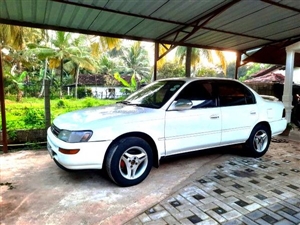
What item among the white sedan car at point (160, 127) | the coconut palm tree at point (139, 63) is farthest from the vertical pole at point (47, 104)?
the coconut palm tree at point (139, 63)

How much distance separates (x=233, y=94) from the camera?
4.56 m

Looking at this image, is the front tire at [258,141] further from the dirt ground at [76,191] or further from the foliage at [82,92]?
the foliage at [82,92]

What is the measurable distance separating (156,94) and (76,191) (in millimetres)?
2026

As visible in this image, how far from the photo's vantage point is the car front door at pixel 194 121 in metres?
3.76

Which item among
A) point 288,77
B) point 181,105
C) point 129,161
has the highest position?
point 288,77

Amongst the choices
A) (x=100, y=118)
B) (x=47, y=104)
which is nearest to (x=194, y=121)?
(x=100, y=118)

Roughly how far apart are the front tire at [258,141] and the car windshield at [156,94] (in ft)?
6.05

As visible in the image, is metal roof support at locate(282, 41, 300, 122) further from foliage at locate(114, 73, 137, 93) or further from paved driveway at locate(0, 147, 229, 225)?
foliage at locate(114, 73, 137, 93)

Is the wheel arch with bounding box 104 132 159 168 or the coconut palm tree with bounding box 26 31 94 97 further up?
the coconut palm tree with bounding box 26 31 94 97

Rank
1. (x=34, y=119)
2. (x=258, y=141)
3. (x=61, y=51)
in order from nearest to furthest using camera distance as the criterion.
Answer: (x=258, y=141)
(x=34, y=119)
(x=61, y=51)

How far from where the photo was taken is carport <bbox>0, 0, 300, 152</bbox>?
14.2ft

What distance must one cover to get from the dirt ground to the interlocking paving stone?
0.70 ft

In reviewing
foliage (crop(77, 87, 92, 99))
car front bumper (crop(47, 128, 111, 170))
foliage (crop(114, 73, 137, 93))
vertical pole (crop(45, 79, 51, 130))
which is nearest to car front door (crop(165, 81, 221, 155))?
car front bumper (crop(47, 128, 111, 170))

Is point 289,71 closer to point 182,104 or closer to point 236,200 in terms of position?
point 182,104
